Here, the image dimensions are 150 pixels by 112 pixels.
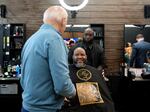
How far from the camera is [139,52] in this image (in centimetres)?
592

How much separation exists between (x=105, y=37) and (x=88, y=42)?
1180 mm

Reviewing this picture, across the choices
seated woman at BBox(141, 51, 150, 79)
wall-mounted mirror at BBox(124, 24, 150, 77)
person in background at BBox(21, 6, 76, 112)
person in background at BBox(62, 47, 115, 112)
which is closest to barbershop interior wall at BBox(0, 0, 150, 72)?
wall-mounted mirror at BBox(124, 24, 150, 77)

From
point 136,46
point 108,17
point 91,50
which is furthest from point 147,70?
point 108,17

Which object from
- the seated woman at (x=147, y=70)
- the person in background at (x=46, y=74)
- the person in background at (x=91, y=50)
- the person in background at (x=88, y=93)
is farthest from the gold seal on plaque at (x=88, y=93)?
the seated woman at (x=147, y=70)

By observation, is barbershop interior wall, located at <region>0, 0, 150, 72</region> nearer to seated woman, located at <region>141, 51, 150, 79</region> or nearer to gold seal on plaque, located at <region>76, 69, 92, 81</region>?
seated woman, located at <region>141, 51, 150, 79</region>

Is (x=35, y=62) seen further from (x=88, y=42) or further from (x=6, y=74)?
(x=6, y=74)

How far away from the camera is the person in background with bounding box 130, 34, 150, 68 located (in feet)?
19.3

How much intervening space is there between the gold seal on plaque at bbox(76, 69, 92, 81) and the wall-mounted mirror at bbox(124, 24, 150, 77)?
2.54m

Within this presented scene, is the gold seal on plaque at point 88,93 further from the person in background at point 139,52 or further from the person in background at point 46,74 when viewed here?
the person in background at point 139,52

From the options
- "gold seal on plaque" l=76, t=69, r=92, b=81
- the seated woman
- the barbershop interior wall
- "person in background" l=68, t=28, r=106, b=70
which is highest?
the barbershop interior wall

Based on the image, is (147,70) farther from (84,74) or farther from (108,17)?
(84,74)

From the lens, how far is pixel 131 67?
602 centimetres

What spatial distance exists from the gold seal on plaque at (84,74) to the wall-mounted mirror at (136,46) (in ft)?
8.34

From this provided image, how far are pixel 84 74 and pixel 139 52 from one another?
2.81 meters
